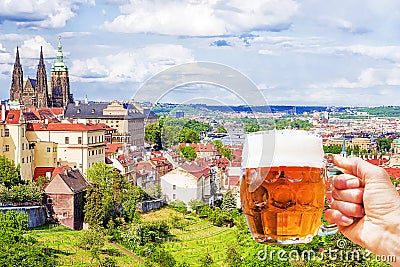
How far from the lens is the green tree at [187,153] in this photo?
1524 mm

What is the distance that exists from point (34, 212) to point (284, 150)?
15435mm

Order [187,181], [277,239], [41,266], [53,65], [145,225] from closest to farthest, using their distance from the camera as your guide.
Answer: [277,239] → [187,181] → [41,266] → [145,225] → [53,65]

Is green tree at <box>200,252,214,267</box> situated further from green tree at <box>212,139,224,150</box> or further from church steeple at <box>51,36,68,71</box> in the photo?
church steeple at <box>51,36,68,71</box>

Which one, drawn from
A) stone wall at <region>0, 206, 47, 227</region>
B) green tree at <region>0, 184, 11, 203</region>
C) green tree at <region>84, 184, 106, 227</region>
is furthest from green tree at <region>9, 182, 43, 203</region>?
green tree at <region>84, 184, 106, 227</region>

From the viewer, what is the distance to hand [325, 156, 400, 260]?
2.65 feet

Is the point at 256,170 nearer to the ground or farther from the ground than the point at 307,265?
farther from the ground

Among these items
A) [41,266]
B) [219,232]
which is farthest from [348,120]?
[41,266]

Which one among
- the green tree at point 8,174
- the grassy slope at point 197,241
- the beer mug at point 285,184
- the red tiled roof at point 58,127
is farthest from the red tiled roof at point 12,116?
the beer mug at point 285,184

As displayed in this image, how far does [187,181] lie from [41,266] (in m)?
11.6

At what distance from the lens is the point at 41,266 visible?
12609 millimetres

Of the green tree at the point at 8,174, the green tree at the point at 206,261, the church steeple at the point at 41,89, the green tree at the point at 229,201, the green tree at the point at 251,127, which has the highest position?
the church steeple at the point at 41,89

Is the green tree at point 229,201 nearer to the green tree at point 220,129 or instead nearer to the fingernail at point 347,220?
the green tree at point 220,129

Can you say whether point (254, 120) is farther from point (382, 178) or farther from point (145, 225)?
point (145, 225)

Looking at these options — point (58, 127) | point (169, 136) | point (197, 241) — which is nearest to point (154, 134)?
point (169, 136)
